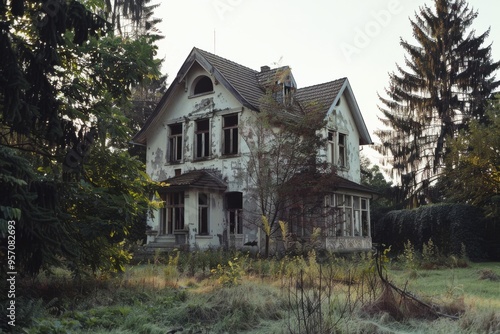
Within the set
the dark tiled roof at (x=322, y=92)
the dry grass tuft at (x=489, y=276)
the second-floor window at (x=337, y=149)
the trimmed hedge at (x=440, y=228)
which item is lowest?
the dry grass tuft at (x=489, y=276)

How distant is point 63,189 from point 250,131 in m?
11.5

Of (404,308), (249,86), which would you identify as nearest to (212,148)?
(249,86)

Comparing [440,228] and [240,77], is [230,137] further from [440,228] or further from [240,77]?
[440,228]

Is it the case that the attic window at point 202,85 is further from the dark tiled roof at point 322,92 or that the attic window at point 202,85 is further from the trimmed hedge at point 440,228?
the trimmed hedge at point 440,228

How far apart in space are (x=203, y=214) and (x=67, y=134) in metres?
13.5

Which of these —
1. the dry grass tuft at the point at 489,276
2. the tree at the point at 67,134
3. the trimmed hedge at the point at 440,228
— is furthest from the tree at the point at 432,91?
the tree at the point at 67,134

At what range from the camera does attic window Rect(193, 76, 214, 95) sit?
74.1 ft

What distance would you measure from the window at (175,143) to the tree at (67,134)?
1231cm

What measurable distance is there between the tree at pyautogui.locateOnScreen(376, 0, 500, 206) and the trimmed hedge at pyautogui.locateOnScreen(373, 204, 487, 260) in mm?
6329

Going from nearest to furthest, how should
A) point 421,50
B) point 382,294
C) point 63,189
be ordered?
1. point 382,294
2. point 63,189
3. point 421,50

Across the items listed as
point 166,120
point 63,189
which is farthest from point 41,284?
point 166,120

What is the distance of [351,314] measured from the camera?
6.46 meters

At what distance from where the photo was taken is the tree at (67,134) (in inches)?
251

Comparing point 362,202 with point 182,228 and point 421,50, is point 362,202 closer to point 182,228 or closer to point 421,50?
point 182,228
